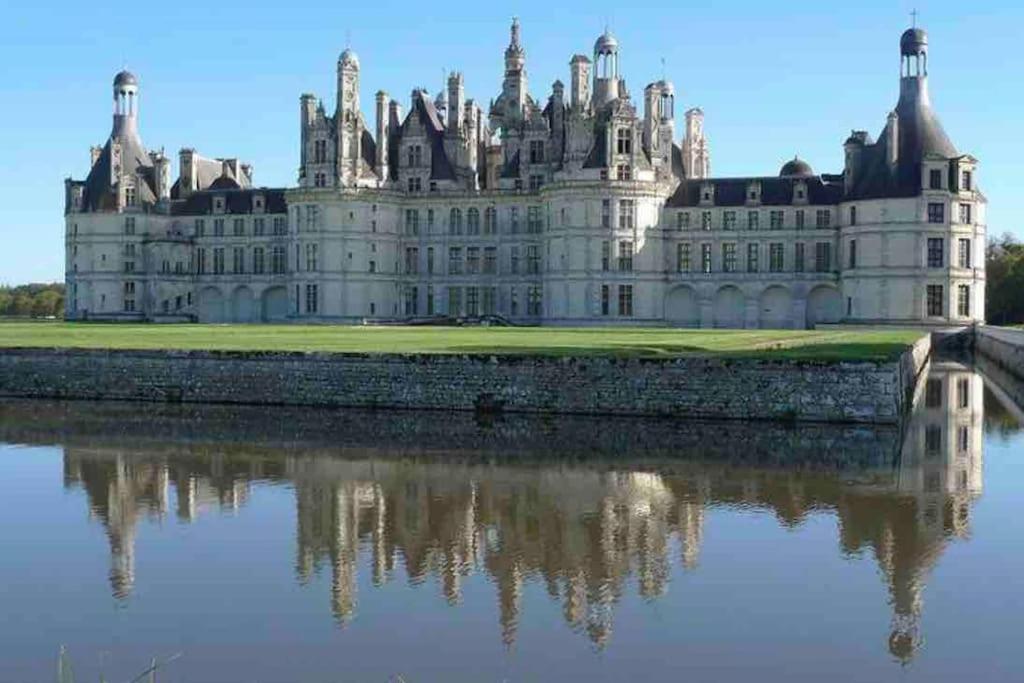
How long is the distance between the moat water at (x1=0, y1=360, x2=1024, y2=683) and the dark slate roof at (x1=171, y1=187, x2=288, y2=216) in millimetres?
49268

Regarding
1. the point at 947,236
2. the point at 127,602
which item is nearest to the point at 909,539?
the point at 127,602

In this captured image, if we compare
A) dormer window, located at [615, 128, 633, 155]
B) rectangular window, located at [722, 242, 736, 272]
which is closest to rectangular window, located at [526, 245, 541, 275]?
dormer window, located at [615, 128, 633, 155]

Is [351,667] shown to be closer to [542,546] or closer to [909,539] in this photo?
[542,546]

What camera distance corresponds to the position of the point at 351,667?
35.8ft

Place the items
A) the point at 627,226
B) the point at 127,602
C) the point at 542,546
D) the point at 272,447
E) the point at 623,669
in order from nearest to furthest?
the point at 623,669, the point at 127,602, the point at 542,546, the point at 272,447, the point at 627,226

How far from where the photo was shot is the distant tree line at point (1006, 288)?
81750mm

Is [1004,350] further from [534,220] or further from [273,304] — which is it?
[273,304]

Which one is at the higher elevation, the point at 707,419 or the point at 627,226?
the point at 627,226

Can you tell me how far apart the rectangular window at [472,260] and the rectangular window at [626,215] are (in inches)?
378

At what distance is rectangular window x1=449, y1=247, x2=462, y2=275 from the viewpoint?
7056cm

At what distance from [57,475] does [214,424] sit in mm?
7343

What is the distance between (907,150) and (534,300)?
67.2 feet

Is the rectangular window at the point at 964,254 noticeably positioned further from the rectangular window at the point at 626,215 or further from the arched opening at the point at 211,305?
the arched opening at the point at 211,305

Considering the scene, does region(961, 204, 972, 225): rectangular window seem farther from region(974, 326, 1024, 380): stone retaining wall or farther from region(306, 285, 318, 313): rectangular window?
region(306, 285, 318, 313): rectangular window
